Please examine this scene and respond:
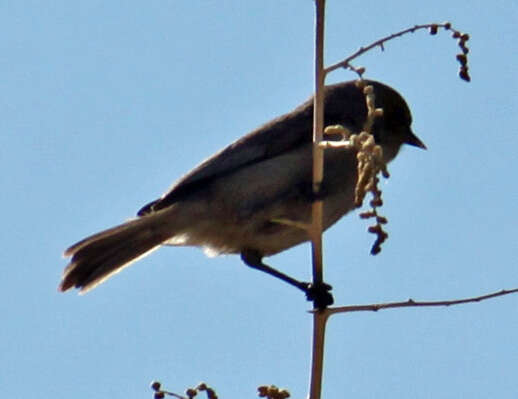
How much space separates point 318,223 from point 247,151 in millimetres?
2771

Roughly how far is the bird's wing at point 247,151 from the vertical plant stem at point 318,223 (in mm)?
2452

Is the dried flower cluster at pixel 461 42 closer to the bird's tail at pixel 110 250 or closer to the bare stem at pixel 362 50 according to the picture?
the bare stem at pixel 362 50

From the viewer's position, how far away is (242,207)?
6.48 m

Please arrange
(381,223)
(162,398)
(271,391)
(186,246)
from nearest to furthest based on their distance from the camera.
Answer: (381,223)
(271,391)
(162,398)
(186,246)

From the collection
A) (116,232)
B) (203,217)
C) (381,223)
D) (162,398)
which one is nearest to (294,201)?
(203,217)

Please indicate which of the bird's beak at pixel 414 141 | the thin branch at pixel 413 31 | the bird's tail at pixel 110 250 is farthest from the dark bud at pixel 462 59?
the bird's beak at pixel 414 141

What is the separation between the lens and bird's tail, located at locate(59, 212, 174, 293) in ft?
21.0

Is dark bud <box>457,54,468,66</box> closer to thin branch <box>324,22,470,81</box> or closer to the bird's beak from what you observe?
thin branch <box>324,22,470,81</box>

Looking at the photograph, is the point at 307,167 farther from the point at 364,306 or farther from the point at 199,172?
the point at 364,306

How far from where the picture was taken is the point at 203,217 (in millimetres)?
6641

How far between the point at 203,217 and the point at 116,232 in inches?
21.3

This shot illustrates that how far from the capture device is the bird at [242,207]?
6387mm

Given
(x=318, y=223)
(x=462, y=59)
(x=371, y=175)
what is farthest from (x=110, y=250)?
(x=371, y=175)

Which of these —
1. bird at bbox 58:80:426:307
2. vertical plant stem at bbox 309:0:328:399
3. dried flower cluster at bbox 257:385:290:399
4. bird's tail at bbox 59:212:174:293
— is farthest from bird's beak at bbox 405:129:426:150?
dried flower cluster at bbox 257:385:290:399
